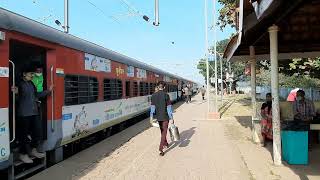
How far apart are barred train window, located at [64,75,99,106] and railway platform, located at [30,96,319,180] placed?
4.45ft

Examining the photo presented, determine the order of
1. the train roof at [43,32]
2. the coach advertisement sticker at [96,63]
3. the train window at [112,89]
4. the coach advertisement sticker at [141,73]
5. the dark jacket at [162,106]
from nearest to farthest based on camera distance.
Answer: the train roof at [43,32]
the dark jacket at [162,106]
the coach advertisement sticker at [96,63]
the train window at [112,89]
the coach advertisement sticker at [141,73]

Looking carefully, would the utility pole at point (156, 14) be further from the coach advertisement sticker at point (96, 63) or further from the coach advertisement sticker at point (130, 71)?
the coach advertisement sticker at point (96, 63)

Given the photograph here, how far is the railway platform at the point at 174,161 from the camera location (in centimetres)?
897

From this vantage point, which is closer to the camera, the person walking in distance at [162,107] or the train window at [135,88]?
the person walking in distance at [162,107]

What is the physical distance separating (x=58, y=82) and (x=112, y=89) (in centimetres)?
492

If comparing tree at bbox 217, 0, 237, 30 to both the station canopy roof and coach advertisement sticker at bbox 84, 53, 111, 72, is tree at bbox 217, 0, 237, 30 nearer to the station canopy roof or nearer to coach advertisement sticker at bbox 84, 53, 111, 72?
the station canopy roof

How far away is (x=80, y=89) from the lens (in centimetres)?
1123

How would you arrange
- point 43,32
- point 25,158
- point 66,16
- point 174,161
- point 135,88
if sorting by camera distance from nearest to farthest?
1. point 25,158
2. point 43,32
3. point 174,161
4. point 66,16
5. point 135,88

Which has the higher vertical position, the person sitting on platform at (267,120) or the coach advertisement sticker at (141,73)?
the coach advertisement sticker at (141,73)

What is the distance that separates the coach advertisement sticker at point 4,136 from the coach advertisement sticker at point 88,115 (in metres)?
2.58

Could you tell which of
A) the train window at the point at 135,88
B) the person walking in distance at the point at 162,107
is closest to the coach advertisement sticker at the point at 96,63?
the person walking in distance at the point at 162,107

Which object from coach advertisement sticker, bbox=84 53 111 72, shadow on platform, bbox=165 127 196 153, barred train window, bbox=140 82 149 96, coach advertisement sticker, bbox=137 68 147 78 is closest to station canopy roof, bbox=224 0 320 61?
shadow on platform, bbox=165 127 196 153

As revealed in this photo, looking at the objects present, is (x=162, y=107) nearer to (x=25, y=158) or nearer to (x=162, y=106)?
(x=162, y=106)

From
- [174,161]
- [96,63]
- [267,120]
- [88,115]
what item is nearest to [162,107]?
[174,161]
